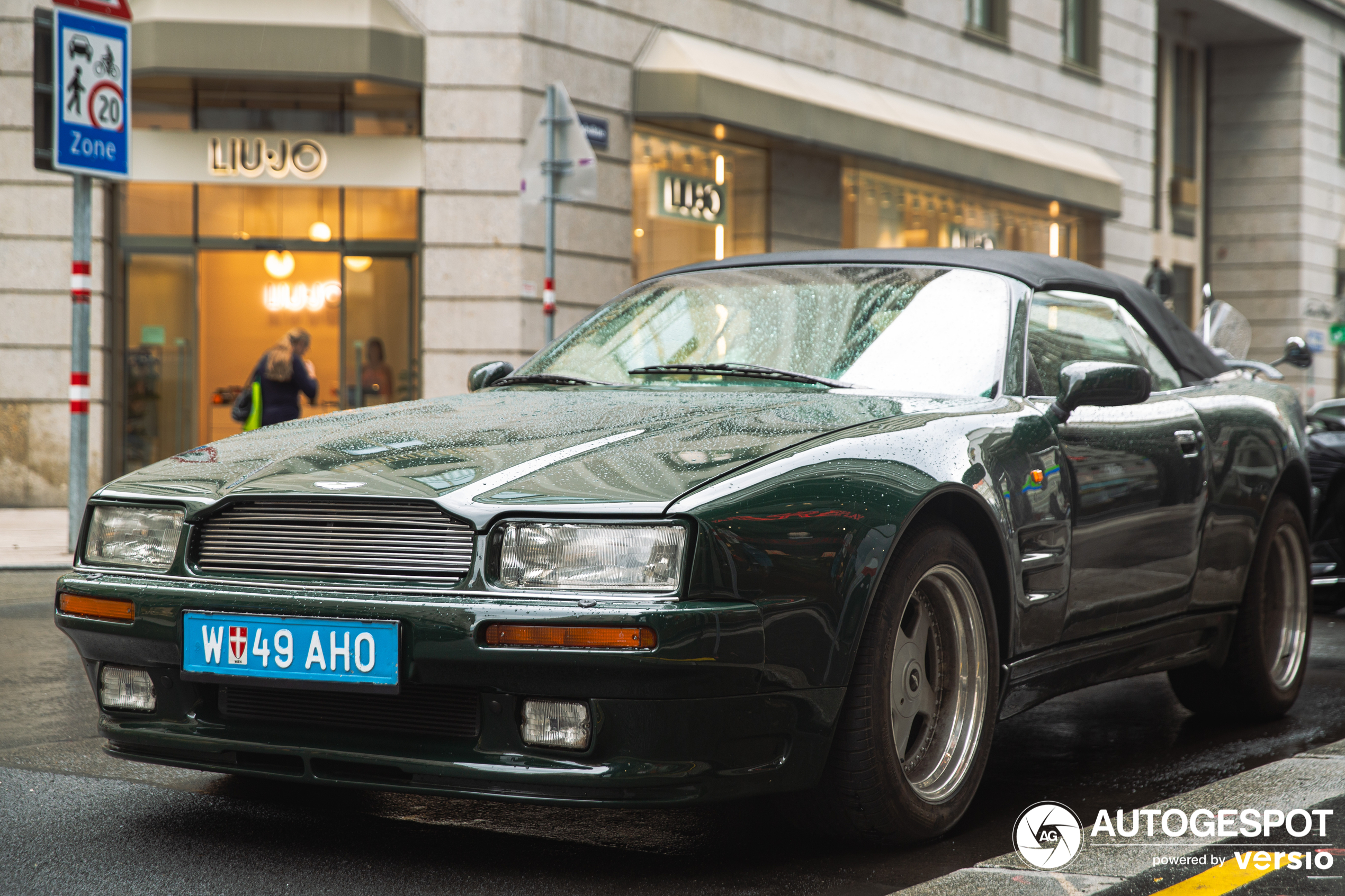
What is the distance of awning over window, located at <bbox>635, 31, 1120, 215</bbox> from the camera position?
1564 cm

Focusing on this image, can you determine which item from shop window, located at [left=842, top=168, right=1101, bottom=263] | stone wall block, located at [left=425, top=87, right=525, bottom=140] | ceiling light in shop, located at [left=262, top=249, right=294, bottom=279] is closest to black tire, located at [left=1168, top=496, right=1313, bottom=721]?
stone wall block, located at [left=425, top=87, right=525, bottom=140]

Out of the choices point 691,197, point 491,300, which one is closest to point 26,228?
point 491,300

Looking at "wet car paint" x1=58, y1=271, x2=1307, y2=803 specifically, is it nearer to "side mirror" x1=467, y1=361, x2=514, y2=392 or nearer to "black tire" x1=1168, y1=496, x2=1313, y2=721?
"side mirror" x1=467, y1=361, x2=514, y2=392

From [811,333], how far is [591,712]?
1.60 meters

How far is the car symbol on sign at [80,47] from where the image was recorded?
32.3 ft

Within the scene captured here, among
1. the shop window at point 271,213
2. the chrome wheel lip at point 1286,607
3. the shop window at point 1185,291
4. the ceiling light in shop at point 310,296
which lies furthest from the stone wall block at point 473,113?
the shop window at point 1185,291

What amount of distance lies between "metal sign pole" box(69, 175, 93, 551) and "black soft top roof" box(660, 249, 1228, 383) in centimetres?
639

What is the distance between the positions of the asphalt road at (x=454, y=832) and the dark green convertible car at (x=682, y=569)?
0.18 meters

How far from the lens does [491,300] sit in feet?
47.5

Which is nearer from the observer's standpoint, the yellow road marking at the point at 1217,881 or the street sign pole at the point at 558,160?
the yellow road marking at the point at 1217,881

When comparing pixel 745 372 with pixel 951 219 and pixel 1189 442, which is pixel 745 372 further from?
pixel 951 219

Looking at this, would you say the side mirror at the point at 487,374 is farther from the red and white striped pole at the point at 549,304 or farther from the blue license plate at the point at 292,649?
the red and white striped pole at the point at 549,304

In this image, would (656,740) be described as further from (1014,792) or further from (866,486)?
(1014,792)

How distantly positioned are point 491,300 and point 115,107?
482cm
